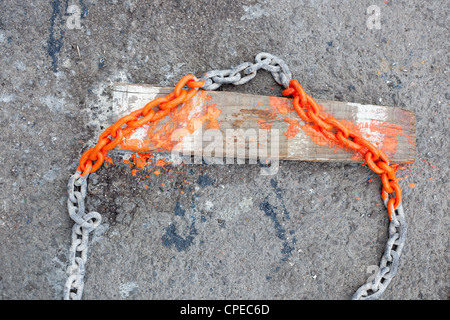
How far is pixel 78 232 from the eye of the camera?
2.24 metres

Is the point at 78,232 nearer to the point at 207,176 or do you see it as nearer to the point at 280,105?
the point at 207,176

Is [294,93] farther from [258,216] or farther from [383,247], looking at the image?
[383,247]

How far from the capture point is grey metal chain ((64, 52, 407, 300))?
7.28 feet

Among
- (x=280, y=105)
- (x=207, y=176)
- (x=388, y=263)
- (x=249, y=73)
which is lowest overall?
(x=388, y=263)

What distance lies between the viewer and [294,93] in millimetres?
2254

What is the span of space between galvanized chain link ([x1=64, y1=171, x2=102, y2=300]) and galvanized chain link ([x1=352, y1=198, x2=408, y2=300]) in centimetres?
174

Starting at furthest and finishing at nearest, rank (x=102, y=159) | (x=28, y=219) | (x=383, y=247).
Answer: (x=383, y=247), (x=28, y=219), (x=102, y=159)

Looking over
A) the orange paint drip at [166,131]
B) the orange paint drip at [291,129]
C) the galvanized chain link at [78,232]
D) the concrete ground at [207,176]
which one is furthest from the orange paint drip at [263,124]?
the galvanized chain link at [78,232]

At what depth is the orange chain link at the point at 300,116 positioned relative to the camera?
206 centimetres

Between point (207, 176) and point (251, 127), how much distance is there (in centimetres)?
44

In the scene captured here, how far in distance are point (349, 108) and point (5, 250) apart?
230 cm

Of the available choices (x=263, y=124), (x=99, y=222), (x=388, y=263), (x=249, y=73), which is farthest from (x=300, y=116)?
(x=99, y=222)

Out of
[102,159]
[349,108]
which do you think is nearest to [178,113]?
[102,159]

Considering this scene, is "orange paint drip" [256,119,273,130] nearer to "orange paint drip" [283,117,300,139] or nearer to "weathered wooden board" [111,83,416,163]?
"weathered wooden board" [111,83,416,163]
